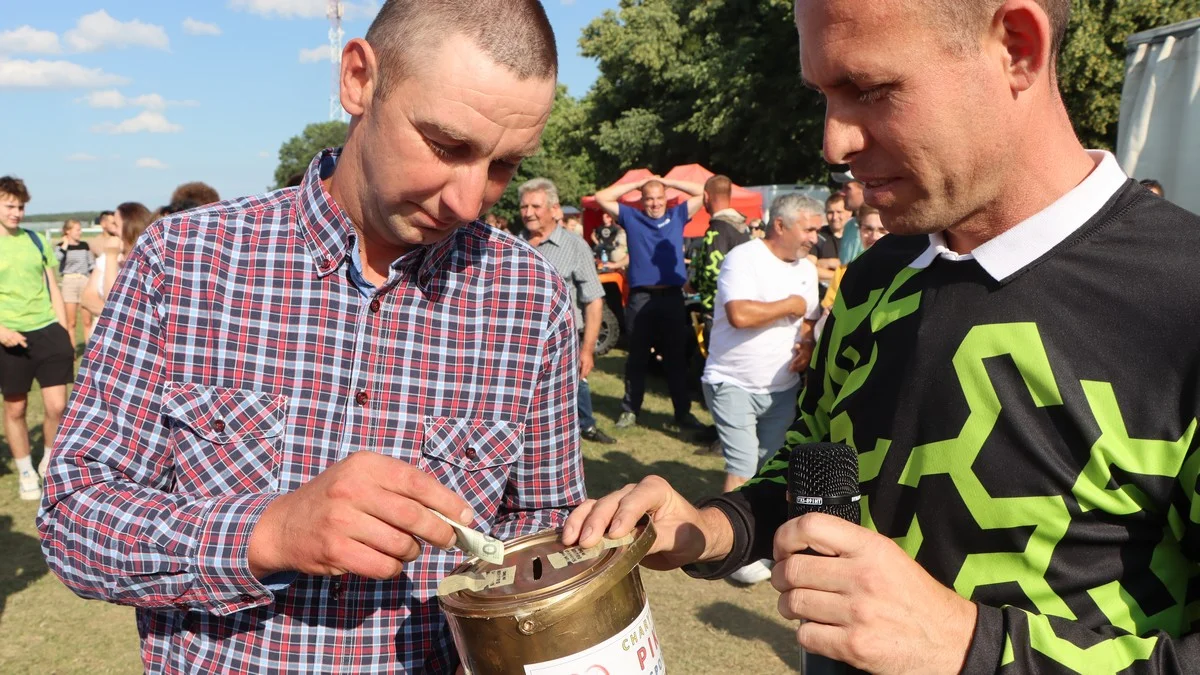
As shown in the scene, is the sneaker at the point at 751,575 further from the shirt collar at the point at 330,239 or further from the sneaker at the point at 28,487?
the sneaker at the point at 28,487

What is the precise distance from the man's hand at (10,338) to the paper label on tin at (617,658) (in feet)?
23.0

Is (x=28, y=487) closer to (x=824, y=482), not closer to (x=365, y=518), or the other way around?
(x=365, y=518)

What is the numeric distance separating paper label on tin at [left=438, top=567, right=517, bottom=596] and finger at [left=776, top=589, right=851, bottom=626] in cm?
46

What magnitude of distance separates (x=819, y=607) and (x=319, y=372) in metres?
1.06

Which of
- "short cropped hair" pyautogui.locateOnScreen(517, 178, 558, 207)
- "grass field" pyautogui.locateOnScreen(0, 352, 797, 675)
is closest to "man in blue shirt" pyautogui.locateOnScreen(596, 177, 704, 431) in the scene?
"short cropped hair" pyautogui.locateOnScreen(517, 178, 558, 207)

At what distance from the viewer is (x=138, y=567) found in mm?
1462

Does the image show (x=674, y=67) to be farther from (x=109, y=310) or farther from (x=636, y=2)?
(x=109, y=310)

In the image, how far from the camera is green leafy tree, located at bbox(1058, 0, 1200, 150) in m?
18.6

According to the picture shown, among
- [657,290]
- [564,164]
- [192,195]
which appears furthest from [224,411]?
[564,164]

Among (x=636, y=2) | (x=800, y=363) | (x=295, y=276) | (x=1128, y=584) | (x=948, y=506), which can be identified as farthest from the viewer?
(x=636, y=2)

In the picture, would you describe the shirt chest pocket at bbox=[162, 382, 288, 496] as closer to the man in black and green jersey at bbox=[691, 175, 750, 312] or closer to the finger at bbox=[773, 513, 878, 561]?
the finger at bbox=[773, 513, 878, 561]

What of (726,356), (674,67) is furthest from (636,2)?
(726,356)

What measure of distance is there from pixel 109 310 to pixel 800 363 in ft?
15.1

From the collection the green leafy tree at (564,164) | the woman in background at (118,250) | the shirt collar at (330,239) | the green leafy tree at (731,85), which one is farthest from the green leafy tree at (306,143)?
the shirt collar at (330,239)
